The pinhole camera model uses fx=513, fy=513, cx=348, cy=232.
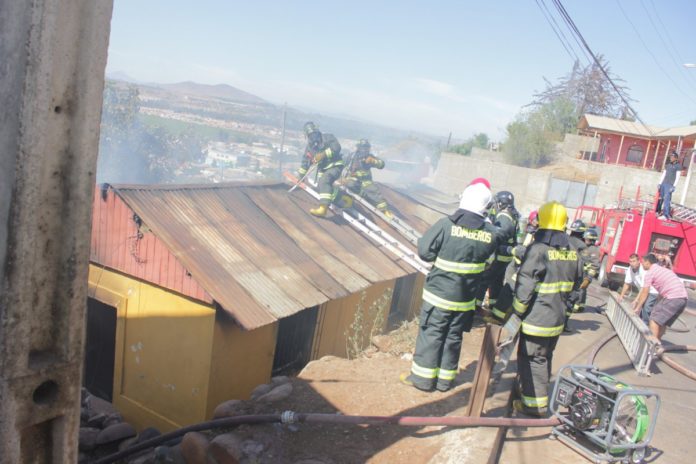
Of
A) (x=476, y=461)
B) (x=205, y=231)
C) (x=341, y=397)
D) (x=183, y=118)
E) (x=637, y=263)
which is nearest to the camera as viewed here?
(x=476, y=461)

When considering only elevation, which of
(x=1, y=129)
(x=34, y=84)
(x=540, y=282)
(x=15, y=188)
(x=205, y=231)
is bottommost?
(x=205, y=231)

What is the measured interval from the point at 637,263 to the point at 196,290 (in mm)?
7782

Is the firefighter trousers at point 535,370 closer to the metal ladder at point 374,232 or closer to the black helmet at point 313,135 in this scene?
the metal ladder at point 374,232

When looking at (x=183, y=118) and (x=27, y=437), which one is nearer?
(x=27, y=437)

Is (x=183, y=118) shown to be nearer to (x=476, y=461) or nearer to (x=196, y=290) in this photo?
(x=196, y=290)

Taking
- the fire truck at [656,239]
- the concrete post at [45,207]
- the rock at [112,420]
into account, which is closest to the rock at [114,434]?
the rock at [112,420]

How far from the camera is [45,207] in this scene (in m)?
1.96

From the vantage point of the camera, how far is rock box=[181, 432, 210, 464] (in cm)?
417

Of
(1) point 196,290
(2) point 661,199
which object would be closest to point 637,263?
(2) point 661,199

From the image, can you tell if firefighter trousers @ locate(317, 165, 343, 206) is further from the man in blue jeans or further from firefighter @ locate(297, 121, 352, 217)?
the man in blue jeans

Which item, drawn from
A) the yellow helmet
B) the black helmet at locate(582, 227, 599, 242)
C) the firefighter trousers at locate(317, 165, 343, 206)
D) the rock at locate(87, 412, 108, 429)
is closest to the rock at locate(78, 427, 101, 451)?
the rock at locate(87, 412, 108, 429)

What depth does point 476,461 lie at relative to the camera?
3.58 metres

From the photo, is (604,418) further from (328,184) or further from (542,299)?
(328,184)

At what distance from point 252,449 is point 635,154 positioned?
115 feet
